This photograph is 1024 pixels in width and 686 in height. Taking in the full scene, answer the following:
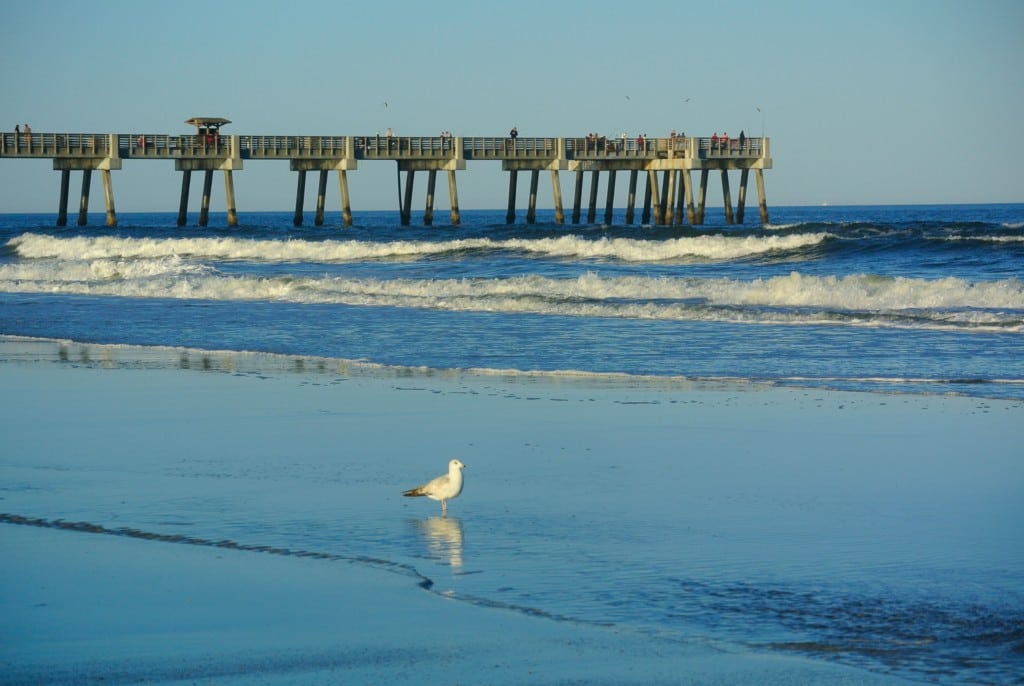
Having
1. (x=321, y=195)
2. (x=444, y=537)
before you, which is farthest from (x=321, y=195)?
(x=444, y=537)

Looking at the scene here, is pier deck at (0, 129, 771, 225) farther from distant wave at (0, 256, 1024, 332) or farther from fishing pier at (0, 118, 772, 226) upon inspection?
distant wave at (0, 256, 1024, 332)

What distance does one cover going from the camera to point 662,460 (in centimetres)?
908

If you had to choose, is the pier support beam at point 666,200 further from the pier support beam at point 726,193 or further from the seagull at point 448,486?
the seagull at point 448,486

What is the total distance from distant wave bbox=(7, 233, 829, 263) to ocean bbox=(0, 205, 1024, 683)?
451 inches

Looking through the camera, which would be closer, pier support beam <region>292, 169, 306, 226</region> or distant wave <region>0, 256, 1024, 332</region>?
distant wave <region>0, 256, 1024, 332</region>

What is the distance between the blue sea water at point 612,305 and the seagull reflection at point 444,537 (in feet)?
20.6

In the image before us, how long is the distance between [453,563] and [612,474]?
2358 millimetres

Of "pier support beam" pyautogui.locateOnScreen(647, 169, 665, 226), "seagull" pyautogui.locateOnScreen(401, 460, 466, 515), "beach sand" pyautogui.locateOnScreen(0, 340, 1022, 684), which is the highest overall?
"pier support beam" pyautogui.locateOnScreen(647, 169, 665, 226)

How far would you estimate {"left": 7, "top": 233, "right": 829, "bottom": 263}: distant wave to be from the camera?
3728cm

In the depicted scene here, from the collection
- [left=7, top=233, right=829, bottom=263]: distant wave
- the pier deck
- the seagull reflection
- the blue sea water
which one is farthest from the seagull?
the pier deck

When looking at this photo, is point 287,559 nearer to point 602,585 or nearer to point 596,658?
point 602,585

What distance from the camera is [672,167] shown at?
54.3 meters

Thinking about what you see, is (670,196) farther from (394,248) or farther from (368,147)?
(394,248)

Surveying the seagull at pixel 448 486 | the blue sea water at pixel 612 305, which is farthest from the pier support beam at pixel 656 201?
the seagull at pixel 448 486
